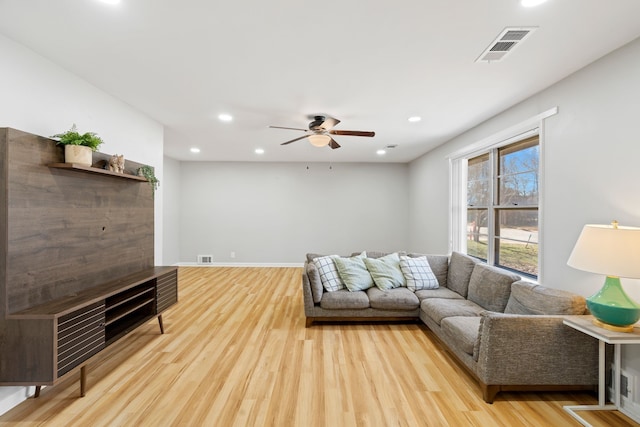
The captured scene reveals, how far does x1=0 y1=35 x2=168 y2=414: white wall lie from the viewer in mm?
1992

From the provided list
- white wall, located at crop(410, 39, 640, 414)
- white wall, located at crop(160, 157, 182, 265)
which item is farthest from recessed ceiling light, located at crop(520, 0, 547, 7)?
white wall, located at crop(160, 157, 182, 265)

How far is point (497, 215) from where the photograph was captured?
3.80 metres

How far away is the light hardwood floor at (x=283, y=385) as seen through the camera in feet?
6.22

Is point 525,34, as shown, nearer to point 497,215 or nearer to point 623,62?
point 623,62

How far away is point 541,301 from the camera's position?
236 centimetres

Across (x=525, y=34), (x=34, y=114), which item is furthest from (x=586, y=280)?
(x=34, y=114)

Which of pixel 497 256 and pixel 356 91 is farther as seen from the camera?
pixel 497 256

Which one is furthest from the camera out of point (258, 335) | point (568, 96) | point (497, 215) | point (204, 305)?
point (204, 305)

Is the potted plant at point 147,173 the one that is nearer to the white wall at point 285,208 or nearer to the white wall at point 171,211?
the white wall at point 171,211

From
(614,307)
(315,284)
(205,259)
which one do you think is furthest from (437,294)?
(205,259)

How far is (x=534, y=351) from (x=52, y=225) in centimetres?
372

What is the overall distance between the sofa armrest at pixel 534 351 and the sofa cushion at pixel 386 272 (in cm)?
162

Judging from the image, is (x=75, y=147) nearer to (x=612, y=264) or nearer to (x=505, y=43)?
(x=505, y=43)

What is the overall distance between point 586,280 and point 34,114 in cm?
459
